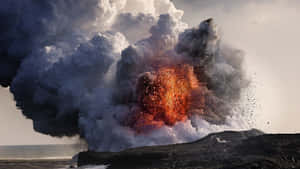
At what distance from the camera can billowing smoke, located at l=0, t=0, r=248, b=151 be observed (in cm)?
8588

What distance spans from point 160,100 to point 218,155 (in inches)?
900

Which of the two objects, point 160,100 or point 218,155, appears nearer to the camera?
point 218,155

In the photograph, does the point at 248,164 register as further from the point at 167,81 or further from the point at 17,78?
the point at 17,78

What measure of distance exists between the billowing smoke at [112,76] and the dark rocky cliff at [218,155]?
8004mm

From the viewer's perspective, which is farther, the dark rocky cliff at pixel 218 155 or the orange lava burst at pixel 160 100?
the orange lava burst at pixel 160 100

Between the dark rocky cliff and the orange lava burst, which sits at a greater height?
the orange lava burst

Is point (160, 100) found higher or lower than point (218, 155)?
higher

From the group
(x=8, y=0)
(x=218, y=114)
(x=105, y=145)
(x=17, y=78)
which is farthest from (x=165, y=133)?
(x=8, y=0)

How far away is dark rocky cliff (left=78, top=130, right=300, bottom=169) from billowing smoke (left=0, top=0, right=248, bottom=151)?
315 inches

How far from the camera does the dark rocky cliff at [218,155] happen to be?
60062mm

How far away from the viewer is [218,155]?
214 feet

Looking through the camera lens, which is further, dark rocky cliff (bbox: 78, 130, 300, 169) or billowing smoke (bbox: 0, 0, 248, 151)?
billowing smoke (bbox: 0, 0, 248, 151)

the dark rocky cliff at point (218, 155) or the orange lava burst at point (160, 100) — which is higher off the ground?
the orange lava burst at point (160, 100)

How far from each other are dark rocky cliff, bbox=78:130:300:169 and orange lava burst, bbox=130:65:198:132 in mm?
10506
